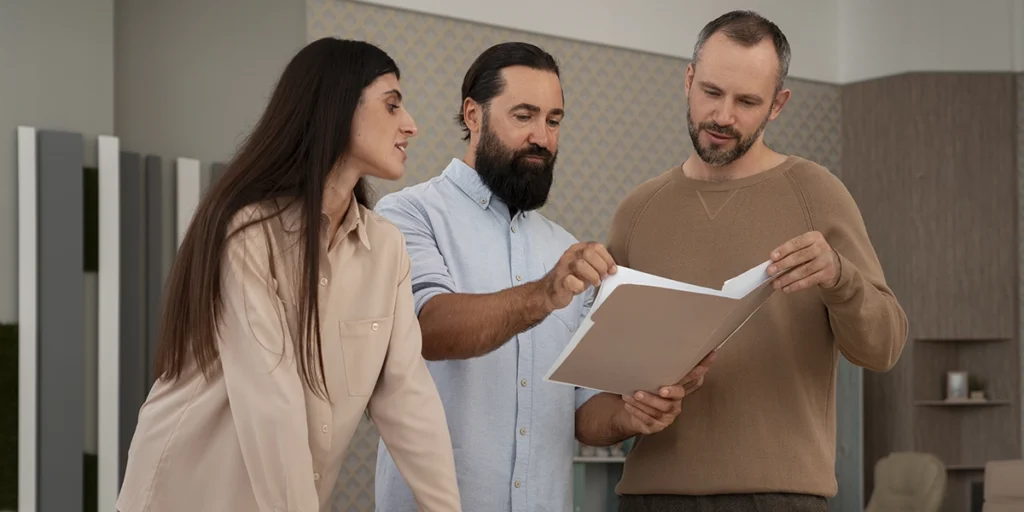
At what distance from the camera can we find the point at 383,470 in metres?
2.23

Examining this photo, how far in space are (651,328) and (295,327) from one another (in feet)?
1.90

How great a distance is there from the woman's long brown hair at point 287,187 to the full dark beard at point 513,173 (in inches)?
16.8

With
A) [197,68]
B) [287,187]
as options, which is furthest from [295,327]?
[197,68]

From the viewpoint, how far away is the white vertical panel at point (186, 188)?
5.18 meters

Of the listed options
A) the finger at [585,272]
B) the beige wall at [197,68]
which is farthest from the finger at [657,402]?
the beige wall at [197,68]

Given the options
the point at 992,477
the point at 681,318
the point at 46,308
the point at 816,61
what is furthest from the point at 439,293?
the point at 816,61

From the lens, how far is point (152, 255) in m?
5.09

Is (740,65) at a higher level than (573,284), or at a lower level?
higher

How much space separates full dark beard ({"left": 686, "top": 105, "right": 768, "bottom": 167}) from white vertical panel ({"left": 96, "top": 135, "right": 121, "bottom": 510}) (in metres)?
3.40

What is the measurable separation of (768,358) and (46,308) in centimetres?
358

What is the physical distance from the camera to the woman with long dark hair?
5.66 feet

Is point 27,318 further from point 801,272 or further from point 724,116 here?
point 801,272

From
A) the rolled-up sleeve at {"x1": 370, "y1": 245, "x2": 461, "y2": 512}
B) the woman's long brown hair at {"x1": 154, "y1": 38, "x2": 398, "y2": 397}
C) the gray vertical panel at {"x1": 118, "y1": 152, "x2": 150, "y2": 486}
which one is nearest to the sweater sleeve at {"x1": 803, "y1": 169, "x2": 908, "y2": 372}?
the rolled-up sleeve at {"x1": 370, "y1": 245, "x2": 461, "y2": 512}

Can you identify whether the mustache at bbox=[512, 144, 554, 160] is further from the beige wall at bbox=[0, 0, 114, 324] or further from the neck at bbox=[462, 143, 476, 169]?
the beige wall at bbox=[0, 0, 114, 324]
